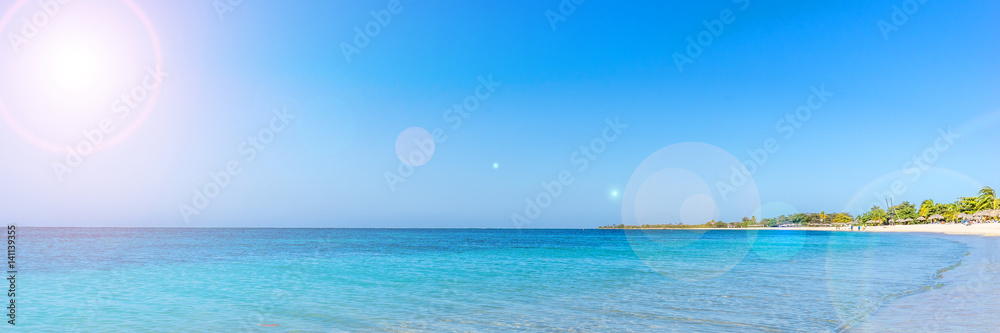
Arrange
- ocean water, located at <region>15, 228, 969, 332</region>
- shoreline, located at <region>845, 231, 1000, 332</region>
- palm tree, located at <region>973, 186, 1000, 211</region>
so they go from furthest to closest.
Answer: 1. palm tree, located at <region>973, 186, 1000, 211</region>
2. ocean water, located at <region>15, 228, 969, 332</region>
3. shoreline, located at <region>845, 231, 1000, 332</region>

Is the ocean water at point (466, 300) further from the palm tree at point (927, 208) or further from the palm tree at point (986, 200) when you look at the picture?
the palm tree at point (927, 208)

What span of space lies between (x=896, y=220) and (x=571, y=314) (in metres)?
197

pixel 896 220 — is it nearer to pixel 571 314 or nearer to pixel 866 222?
pixel 866 222

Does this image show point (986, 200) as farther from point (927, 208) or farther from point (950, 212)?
point (927, 208)

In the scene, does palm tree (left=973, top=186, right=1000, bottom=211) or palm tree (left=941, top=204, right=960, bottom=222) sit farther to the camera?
palm tree (left=941, top=204, right=960, bottom=222)

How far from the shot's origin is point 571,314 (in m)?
14.2

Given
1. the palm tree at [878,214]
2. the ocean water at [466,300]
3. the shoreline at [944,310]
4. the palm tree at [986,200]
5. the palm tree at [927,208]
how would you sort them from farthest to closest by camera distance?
1. the palm tree at [878,214]
2. the palm tree at [927,208]
3. the palm tree at [986,200]
4. the ocean water at [466,300]
5. the shoreline at [944,310]

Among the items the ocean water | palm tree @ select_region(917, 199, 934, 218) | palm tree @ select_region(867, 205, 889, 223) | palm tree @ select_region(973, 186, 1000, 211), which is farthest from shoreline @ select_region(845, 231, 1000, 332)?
palm tree @ select_region(867, 205, 889, 223)

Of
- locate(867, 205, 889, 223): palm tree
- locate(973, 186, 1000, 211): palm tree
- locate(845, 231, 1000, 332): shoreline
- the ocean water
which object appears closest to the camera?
locate(845, 231, 1000, 332): shoreline

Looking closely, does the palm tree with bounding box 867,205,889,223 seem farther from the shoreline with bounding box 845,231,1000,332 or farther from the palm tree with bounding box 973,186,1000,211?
the shoreline with bounding box 845,231,1000,332

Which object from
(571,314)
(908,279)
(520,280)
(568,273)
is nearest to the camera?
(571,314)

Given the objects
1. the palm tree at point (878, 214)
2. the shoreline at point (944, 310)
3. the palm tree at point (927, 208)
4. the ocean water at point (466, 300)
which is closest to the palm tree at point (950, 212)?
the palm tree at point (927, 208)

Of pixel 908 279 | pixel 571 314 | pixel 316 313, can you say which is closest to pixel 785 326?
pixel 571 314

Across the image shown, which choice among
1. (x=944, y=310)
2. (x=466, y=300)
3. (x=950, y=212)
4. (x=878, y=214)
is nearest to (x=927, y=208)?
(x=950, y=212)
